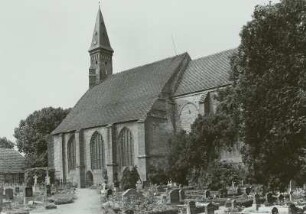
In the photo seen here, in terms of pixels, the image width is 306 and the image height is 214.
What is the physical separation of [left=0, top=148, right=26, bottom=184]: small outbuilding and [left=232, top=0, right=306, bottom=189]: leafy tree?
47.9 m

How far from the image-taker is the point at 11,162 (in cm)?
6175

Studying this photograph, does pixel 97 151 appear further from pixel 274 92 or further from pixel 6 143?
pixel 6 143

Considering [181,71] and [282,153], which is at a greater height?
[181,71]

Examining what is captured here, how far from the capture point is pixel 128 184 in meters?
43.1

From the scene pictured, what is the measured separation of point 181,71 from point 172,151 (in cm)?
1091

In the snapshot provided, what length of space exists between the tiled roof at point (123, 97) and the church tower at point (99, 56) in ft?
6.84

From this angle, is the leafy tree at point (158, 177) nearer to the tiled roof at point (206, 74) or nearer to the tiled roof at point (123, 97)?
the tiled roof at point (123, 97)

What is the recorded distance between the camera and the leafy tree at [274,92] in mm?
16891

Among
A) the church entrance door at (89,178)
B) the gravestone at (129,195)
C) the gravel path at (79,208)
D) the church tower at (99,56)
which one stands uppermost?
the church tower at (99,56)

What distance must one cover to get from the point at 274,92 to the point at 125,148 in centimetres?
3171

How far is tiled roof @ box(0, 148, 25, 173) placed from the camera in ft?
198

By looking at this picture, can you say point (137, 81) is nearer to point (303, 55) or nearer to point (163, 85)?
point (163, 85)

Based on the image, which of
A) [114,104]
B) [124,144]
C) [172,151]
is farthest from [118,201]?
[114,104]

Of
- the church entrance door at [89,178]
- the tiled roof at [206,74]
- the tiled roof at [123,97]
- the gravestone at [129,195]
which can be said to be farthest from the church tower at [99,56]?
the gravestone at [129,195]
